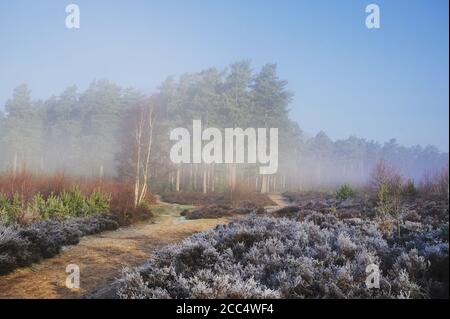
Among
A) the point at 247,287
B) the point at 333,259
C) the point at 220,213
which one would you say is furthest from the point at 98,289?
the point at 220,213

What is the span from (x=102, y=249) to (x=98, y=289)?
10.5ft

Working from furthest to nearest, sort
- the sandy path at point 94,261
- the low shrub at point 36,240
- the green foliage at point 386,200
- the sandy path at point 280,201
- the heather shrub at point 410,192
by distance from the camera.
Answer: the sandy path at point 280,201, the heather shrub at point 410,192, the green foliage at point 386,200, the low shrub at point 36,240, the sandy path at point 94,261

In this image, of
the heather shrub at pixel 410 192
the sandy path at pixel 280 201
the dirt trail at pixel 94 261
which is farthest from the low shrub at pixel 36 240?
the heather shrub at pixel 410 192

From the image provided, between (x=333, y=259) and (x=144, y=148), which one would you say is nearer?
(x=333, y=259)

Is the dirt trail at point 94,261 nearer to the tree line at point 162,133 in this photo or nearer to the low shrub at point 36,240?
the low shrub at point 36,240

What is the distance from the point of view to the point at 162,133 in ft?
90.6

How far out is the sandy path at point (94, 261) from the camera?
571cm

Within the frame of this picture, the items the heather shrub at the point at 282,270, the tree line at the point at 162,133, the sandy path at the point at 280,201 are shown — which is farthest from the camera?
the tree line at the point at 162,133

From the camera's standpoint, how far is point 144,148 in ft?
71.1

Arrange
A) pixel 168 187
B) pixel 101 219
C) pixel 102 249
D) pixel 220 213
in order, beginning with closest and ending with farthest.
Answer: pixel 102 249 → pixel 101 219 → pixel 220 213 → pixel 168 187

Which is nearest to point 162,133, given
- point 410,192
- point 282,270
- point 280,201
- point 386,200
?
point 280,201

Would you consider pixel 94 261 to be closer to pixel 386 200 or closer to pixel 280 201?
pixel 386 200
